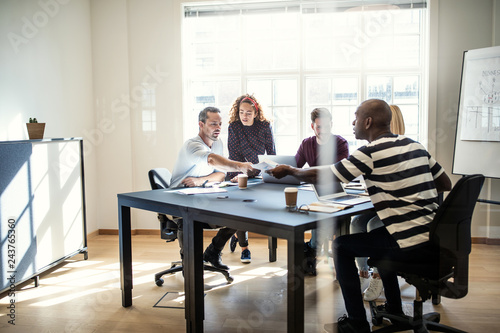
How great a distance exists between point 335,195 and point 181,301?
1.26 m

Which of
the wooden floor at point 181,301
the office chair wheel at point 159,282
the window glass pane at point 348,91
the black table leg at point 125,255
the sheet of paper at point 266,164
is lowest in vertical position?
the wooden floor at point 181,301

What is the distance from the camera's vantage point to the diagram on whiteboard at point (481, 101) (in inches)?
145

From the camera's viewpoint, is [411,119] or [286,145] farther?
[286,145]

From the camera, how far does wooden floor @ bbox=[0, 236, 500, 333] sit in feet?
8.16

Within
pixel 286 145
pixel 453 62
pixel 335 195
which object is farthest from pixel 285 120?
pixel 335 195

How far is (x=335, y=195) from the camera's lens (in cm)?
249

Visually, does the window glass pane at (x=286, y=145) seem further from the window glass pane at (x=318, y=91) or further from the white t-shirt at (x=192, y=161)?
the white t-shirt at (x=192, y=161)

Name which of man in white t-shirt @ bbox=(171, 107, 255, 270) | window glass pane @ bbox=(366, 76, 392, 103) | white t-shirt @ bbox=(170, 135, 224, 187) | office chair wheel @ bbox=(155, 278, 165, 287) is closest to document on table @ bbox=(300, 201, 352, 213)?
man in white t-shirt @ bbox=(171, 107, 255, 270)

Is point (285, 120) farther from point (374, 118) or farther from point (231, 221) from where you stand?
point (231, 221)

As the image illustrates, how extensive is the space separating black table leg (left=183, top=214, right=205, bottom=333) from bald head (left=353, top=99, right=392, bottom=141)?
1020 millimetres

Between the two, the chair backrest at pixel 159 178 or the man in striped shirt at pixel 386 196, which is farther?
the chair backrest at pixel 159 178

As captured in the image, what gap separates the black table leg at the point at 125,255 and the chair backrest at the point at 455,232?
187 cm

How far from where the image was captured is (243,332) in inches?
93.7

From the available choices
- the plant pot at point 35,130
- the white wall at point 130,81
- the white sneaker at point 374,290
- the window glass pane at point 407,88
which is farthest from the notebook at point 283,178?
the window glass pane at point 407,88
